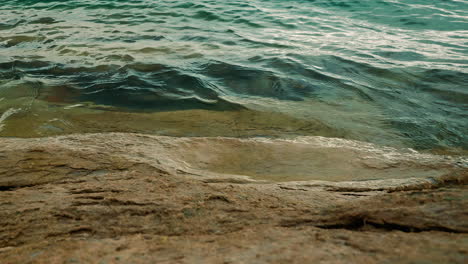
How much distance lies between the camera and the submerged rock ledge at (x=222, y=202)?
1275 mm

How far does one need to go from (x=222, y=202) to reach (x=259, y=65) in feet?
13.3

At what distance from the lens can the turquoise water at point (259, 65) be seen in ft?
13.0

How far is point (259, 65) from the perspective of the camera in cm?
562

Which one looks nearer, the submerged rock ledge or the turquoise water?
the submerged rock ledge

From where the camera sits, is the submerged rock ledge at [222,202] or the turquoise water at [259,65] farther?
the turquoise water at [259,65]

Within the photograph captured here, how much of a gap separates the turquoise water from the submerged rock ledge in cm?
78

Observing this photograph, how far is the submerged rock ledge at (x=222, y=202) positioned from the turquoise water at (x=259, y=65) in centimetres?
78

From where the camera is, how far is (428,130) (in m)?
3.46

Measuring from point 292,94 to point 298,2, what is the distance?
8.36 metres

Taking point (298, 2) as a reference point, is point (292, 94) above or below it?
below

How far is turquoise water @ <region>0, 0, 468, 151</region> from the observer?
156 inches

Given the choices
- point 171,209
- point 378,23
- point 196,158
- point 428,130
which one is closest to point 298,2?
point 378,23

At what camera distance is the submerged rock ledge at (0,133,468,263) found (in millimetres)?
1275

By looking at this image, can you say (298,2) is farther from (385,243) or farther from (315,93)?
(385,243)
